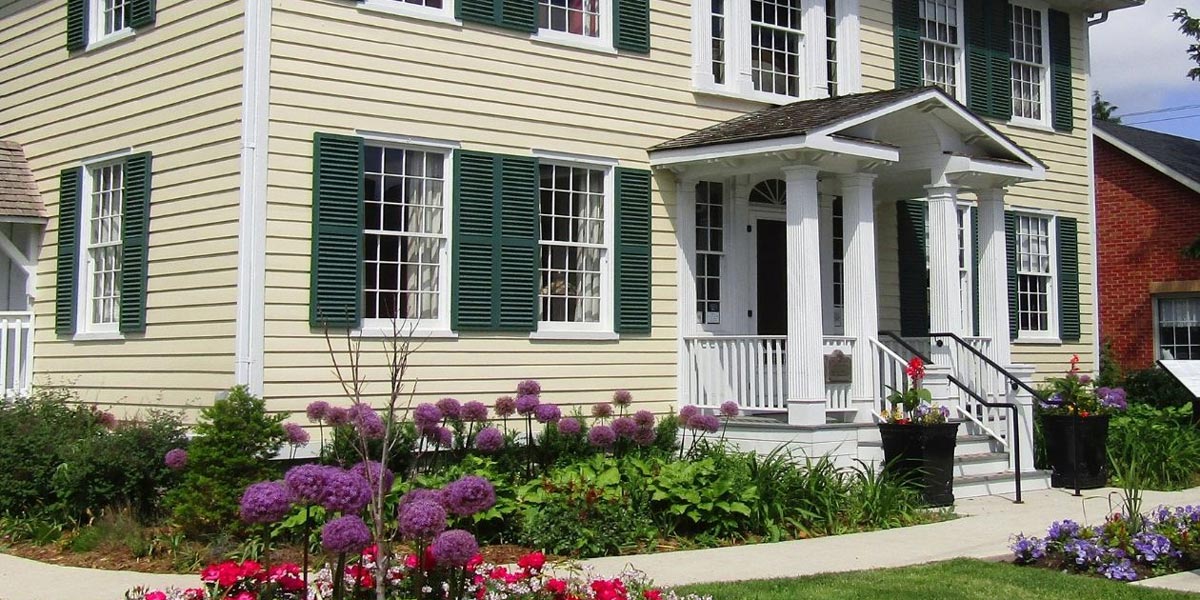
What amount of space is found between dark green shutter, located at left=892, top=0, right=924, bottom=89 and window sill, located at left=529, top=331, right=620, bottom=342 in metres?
5.72

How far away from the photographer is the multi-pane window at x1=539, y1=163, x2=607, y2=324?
1285 cm

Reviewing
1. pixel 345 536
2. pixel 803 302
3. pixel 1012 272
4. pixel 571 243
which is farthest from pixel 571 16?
pixel 345 536

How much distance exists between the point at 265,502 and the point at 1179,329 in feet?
61.2

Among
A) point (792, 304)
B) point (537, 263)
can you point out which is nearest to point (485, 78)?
point (537, 263)

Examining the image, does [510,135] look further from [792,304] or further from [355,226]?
[792,304]

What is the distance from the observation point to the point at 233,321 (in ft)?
35.7

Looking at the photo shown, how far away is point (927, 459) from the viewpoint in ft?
39.2

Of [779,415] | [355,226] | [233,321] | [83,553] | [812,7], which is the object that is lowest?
[83,553]

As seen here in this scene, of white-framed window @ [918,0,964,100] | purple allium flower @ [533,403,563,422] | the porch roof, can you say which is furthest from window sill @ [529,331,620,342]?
white-framed window @ [918,0,964,100]

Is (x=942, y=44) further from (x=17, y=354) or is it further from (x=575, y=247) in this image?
(x=17, y=354)

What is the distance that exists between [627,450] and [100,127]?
21.6 ft

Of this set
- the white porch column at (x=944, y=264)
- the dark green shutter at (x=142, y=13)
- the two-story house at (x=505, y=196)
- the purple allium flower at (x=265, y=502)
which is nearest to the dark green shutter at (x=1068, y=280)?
the two-story house at (x=505, y=196)

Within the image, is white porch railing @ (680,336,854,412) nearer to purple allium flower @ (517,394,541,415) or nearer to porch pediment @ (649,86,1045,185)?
porch pediment @ (649,86,1045,185)

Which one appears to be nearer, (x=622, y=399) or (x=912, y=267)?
(x=622, y=399)
